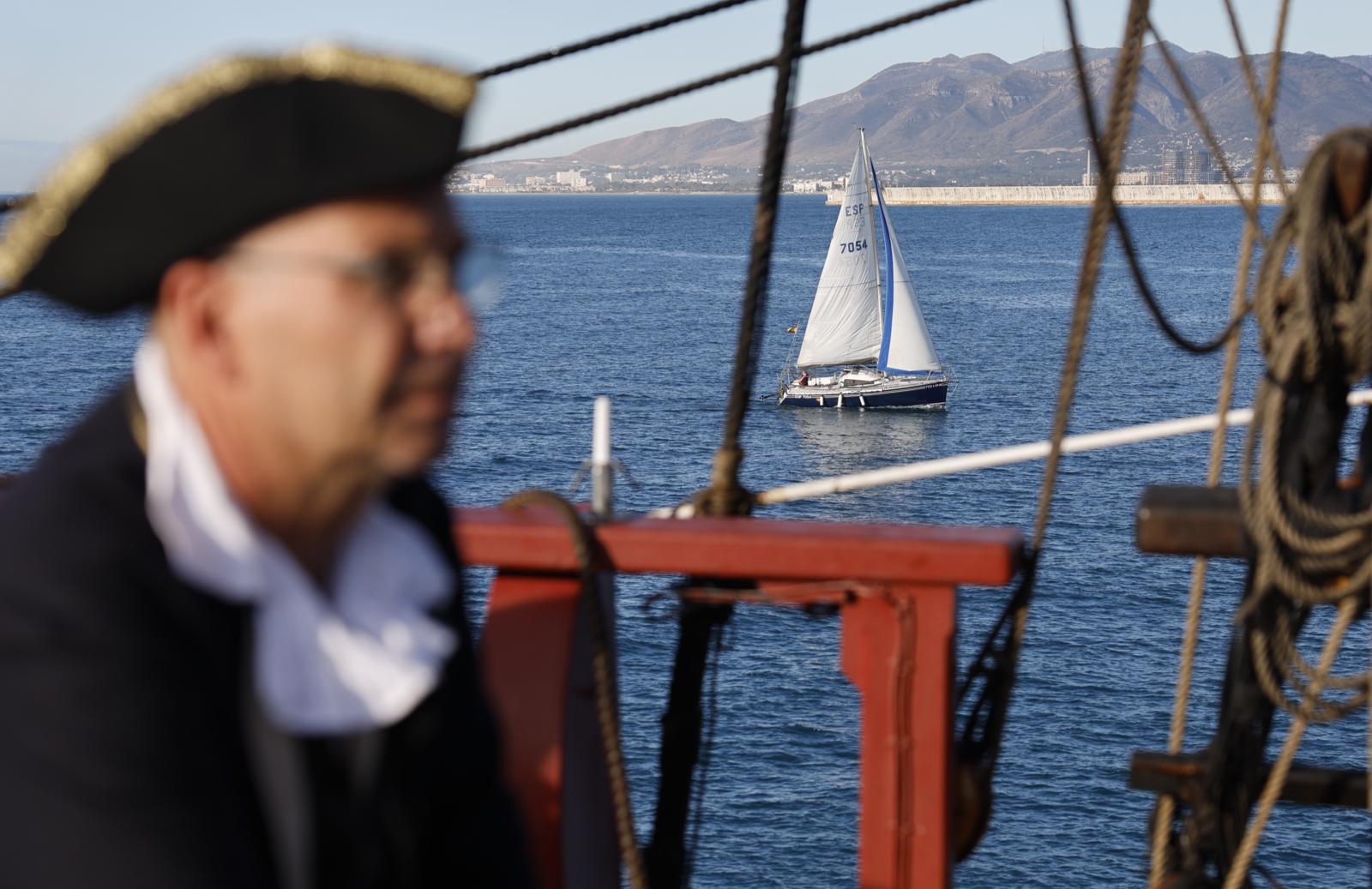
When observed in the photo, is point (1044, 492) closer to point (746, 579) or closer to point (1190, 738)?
point (746, 579)

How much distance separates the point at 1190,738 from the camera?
102ft

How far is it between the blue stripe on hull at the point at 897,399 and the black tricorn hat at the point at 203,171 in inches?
2407

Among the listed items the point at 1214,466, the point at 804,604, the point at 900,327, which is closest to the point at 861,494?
the point at 900,327

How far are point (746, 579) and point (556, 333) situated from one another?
80.2 metres

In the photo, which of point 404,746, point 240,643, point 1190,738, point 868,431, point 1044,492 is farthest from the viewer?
point 868,431

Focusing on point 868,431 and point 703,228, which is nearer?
point 868,431

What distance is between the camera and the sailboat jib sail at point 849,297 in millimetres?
61938

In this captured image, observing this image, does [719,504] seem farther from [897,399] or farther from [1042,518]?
[897,399]

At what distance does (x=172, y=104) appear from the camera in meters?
0.97

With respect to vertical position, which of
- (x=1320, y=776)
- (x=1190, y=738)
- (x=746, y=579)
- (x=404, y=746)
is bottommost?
(x=1190, y=738)

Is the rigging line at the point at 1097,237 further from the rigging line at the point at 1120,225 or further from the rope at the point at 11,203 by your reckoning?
the rope at the point at 11,203

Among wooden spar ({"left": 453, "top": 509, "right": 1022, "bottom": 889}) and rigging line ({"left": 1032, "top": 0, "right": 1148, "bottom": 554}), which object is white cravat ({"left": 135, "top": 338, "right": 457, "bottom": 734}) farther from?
rigging line ({"left": 1032, "top": 0, "right": 1148, "bottom": 554})

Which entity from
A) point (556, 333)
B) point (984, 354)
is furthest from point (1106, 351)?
point (556, 333)

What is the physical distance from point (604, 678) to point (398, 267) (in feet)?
5.13
